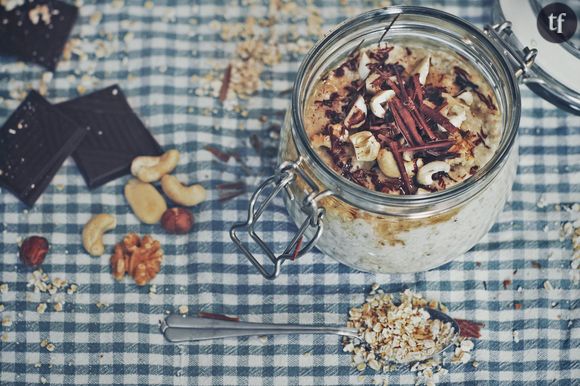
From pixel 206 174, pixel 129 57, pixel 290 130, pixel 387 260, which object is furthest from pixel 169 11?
pixel 387 260

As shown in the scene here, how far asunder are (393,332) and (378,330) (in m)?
0.02

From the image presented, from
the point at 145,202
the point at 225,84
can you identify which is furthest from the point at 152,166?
the point at 225,84

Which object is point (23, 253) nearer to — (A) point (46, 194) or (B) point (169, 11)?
(A) point (46, 194)

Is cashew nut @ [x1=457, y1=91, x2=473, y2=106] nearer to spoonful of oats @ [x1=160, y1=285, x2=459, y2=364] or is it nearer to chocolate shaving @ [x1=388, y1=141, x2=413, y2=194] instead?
chocolate shaving @ [x1=388, y1=141, x2=413, y2=194]

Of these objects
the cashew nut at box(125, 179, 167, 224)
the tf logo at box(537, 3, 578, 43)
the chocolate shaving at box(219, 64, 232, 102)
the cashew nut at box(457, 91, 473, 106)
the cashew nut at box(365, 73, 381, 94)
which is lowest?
the cashew nut at box(125, 179, 167, 224)

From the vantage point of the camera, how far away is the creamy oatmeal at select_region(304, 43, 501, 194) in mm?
765

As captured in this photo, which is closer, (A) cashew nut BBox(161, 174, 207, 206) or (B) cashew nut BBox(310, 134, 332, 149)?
(B) cashew nut BBox(310, 134, 332, 149)

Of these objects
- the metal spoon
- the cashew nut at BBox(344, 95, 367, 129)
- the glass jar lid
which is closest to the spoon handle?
the metal spoon

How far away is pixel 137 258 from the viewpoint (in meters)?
1.01

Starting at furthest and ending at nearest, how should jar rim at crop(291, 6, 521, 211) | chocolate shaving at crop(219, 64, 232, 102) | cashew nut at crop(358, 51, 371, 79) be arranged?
chocolate shaving at crop(219, 64, 232, 102) → cashew nut at crop(358, 51, 371, 79) → jar rim at crop(291, 6, 521, 211)

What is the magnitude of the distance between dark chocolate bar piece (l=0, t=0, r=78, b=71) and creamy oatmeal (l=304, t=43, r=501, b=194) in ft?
1.51

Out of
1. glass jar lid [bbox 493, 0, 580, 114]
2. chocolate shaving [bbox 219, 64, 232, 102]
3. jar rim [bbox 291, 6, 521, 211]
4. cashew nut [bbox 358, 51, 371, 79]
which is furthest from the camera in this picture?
chocolate shaving [bbox 219, 64, 232, 102]

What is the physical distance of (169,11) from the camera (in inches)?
43.8

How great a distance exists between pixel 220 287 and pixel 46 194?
0.96 ft
